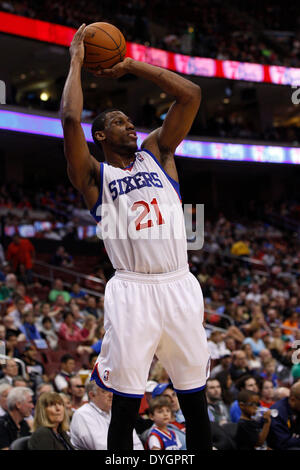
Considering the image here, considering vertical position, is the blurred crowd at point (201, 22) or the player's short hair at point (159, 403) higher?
the blurred crowd at point (201, 22)

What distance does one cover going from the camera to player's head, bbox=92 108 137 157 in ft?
10.6

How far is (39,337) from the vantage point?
8.36m

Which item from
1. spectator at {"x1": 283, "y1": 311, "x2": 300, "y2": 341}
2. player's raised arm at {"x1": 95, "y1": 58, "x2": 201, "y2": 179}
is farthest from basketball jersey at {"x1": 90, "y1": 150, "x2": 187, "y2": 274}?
spectator at {"x1": 283, "y1": 311, "x2": 300, "y2": 341}

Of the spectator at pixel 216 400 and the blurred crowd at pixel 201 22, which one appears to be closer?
the spectator at pixel 216 400

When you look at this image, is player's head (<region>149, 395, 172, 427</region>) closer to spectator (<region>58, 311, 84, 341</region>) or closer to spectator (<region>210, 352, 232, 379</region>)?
spectator (<region>210, 352, 232, 379</region>)

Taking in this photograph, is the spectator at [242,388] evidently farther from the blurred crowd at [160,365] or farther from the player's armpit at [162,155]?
the player's armpit at [162,155]

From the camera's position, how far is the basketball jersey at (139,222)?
304 centimetres

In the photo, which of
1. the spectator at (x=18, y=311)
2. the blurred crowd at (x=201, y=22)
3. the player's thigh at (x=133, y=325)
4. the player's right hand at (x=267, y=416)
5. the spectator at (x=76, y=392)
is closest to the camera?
the player's thigh at (x=133, y=325)

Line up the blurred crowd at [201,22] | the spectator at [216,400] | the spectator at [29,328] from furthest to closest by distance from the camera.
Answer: the blurred crowd at [201,22]
the spectator at [29,328]
the spectator at [216,400]

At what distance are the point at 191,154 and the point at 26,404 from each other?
14586 millimetres

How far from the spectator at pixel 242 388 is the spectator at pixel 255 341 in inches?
120

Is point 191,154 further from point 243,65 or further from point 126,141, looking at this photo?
point 126,141

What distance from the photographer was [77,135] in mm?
2936

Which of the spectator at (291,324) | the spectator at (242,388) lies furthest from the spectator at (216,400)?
the spectator at (291,324)
